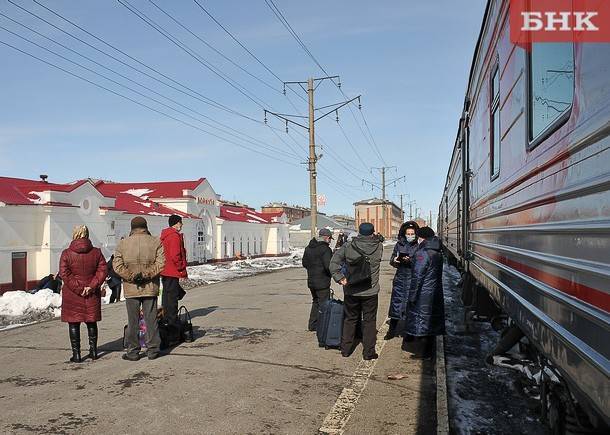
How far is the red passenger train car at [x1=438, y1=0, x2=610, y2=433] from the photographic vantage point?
1985 millimetres

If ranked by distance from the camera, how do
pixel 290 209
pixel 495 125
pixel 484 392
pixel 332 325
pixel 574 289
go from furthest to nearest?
pixel 290 209, pixel 332 325, pixel 484 392, pixel 495 125, pixel 574 289

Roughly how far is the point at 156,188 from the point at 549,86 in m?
33.3

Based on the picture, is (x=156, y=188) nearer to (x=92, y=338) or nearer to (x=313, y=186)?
(x=313, y=186)

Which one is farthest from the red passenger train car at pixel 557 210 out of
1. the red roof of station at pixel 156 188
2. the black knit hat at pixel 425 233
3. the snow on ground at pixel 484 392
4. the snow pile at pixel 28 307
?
the red roof of station at pixel 156 188

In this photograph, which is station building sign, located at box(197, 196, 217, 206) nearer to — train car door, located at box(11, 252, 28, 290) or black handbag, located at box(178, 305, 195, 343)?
train car door, located at box(11, 252, 28, 290)

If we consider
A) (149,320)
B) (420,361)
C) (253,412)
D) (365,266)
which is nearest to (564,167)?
(253,412)

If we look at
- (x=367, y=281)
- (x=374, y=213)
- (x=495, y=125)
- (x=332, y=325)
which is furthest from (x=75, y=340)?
(x=374, y=213)

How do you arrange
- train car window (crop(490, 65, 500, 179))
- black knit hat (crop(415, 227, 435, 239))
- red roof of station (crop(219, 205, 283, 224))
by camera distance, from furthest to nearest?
1. red roof of station (crop(219, 205, 283, 224))
2. black knit hat (crop(415, 227, 435, 239))
3. train car window (crop(490, 65, 500, 179))

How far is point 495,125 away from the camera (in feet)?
16.4

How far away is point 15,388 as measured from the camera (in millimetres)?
5336

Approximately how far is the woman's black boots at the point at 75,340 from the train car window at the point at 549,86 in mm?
5435

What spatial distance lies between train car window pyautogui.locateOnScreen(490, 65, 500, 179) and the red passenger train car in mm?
13

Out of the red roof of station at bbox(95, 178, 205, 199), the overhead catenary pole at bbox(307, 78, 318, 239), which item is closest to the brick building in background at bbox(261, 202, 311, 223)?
the red roof of station at bbox(95, 178, 205, 199)

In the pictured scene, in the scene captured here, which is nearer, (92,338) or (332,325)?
(92,338)
